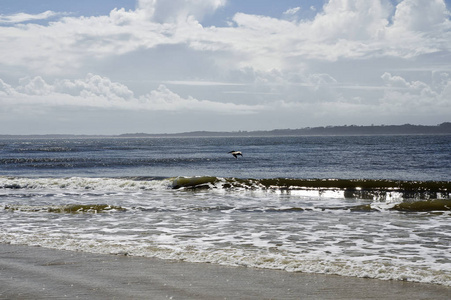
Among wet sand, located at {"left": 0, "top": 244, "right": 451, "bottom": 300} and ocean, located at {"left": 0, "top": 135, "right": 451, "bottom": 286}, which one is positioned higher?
wet sand, located at {"left": 0, "top": 244, "right": 451, "bottom": 300}

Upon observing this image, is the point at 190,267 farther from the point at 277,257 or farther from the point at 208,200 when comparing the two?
the point at 208,200

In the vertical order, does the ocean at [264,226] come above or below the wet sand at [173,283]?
below

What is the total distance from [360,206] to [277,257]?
Answer: 9105 mm

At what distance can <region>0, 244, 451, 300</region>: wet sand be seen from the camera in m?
5.92

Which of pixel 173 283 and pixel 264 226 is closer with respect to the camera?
pixel 173 283

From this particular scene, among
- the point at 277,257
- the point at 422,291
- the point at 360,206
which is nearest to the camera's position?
the point at 422,291

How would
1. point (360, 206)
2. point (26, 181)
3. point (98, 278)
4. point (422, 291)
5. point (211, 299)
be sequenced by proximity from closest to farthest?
point (211, 299)
point (422, 291)
point (98, 278)
point (360, 206)
point (26, 181)

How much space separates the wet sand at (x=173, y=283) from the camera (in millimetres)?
5918

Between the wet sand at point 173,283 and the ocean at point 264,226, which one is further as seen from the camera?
the ocean at point 264,226

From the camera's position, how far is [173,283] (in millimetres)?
6480

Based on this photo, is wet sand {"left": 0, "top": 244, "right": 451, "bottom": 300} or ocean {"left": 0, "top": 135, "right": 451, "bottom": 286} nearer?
wet sand {"left": 0, "top": 244, "right": 451, "bottom": 300}

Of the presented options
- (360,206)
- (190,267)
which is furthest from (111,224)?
(360,206)

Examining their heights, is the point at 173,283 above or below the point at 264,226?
above

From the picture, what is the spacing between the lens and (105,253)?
28.6 ft
